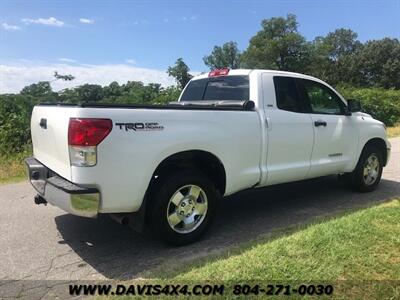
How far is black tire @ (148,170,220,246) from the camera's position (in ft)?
15.0

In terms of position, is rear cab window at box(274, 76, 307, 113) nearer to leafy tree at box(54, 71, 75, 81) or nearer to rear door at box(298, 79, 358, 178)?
rear door at box(298, 79, 358, 178)

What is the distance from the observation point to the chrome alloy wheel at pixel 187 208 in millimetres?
4715

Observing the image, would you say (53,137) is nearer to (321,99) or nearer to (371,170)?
(321,99)

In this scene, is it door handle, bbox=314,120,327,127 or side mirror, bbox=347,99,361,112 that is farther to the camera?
A: side mirror, bbox=347,99,361,112

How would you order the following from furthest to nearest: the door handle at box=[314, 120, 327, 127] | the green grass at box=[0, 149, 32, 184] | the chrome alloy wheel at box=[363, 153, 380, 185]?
1. the green grass at box=[0, 149, 32, 184]
2. the chrome alloy wheel at box=[363, 153, 380, 185]
3. the door handle at box=[314, 120, 327, 127]

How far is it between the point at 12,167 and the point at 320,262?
7.54 metres

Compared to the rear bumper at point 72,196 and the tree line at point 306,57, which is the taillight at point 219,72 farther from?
the tree line at point 306,57

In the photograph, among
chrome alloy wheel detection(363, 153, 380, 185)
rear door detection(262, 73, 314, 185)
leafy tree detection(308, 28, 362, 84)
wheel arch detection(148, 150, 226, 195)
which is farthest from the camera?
leafy tree detection(308, 28, 362, 84)

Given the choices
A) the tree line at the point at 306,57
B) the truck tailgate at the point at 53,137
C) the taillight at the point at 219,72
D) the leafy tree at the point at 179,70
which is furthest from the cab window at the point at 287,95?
the tree line at the point at 306,57

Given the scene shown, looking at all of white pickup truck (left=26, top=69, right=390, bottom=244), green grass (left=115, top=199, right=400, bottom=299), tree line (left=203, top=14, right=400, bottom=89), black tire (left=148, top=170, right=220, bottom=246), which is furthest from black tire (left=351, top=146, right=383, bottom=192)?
tree line (left=203, top=14, right=400, bottom=89)

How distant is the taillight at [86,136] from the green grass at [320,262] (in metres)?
1.19

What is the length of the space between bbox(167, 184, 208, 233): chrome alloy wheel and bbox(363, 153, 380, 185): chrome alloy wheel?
3.40 metres

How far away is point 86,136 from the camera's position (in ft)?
13.3

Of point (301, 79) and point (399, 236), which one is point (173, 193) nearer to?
point (399, 236)
